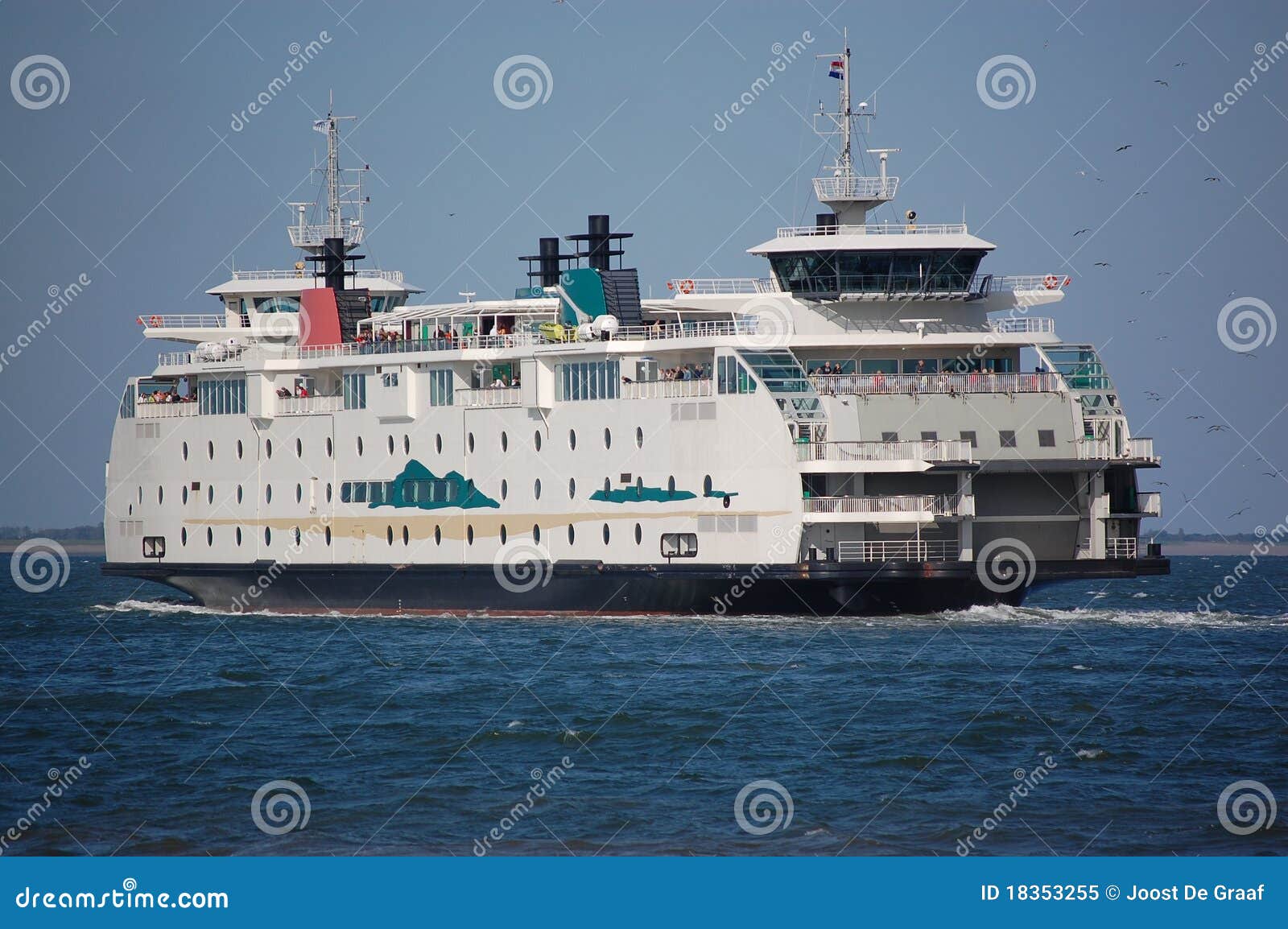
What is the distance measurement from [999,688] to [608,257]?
67.5ft

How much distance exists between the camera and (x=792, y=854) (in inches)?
852

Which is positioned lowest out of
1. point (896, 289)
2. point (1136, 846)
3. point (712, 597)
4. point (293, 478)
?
point (1136, 846)

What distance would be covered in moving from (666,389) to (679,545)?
3.76 m

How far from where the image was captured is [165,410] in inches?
2250

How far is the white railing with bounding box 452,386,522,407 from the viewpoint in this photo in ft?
162

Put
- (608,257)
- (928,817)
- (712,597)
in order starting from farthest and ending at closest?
(608,257) → (712,597) → (928,817)

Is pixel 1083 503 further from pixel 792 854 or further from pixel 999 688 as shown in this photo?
pixel 792 854

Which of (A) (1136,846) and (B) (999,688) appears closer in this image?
(A) (1136,846)

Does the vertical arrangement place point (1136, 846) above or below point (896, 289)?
below

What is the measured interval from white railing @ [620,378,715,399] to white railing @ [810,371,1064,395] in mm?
2668

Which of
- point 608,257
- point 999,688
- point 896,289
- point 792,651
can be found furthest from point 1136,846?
point 608,257
